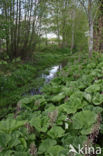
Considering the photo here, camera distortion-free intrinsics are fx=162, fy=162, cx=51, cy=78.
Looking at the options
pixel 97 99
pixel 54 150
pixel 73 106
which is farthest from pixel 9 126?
pixel 97 99

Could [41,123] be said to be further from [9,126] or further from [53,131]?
[9,126]

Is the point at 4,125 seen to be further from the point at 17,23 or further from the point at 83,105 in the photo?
the point at 17,23

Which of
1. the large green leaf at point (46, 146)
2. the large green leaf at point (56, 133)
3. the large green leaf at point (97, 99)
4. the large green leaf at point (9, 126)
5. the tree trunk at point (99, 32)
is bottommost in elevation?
the large green leaf at point (46, 146)

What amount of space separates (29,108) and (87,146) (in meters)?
2.08

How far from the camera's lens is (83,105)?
323cm

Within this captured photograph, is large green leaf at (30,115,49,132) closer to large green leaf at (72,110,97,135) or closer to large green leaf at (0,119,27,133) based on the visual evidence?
large green leaf at (0,119,27,133)

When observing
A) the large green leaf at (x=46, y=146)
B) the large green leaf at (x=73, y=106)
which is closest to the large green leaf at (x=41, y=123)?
the large green leaf at (x=46, y=146)

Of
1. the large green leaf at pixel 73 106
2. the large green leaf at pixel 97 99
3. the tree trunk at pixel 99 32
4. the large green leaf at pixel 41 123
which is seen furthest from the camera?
the tree trunk at pixel 99 32

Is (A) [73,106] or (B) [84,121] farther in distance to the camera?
(A) [73,106]

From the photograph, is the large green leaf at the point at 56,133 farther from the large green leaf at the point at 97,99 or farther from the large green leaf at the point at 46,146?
the large green leaf at the point at 97,99

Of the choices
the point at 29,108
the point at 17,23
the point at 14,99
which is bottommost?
the point at 14,99

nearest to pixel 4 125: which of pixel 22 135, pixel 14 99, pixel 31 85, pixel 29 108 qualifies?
pixel 22 135

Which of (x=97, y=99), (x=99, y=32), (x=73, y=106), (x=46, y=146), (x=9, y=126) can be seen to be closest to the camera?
(x=46, y=146)

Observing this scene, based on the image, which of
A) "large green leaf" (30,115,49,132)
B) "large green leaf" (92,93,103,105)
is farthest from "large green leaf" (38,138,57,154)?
"large green leaf" (92,93,103,105)
